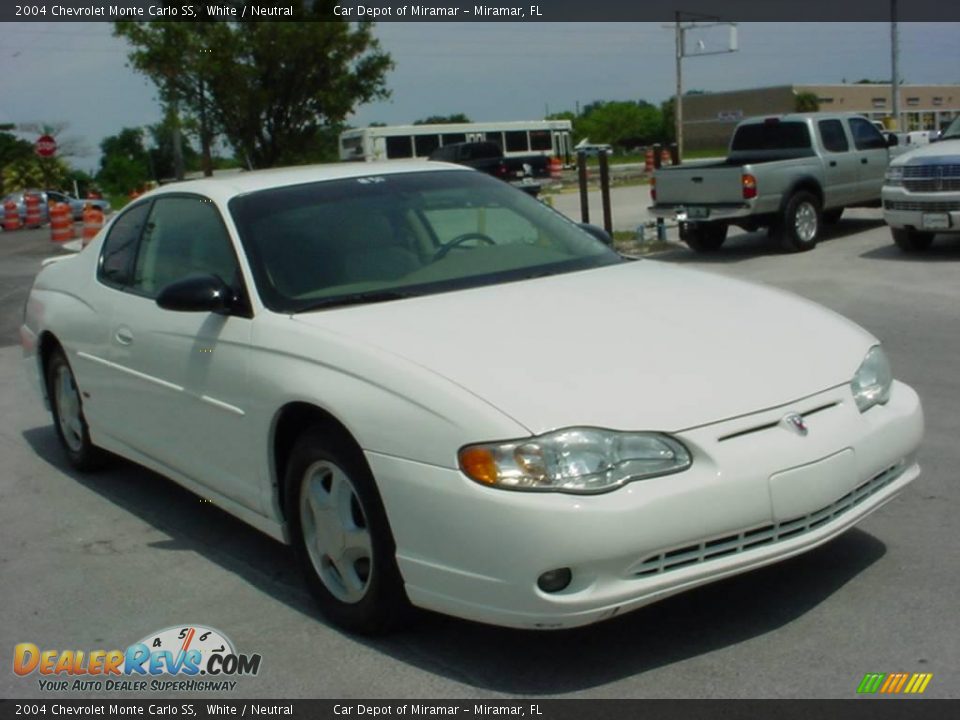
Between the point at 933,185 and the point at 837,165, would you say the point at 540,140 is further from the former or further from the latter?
the point at 933,185

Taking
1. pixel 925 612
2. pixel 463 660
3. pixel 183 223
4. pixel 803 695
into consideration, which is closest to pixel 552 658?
pixel 463 660

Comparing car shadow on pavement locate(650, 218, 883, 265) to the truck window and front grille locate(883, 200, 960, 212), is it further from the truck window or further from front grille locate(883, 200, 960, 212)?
front grille locate(883, 200, 960, 212)

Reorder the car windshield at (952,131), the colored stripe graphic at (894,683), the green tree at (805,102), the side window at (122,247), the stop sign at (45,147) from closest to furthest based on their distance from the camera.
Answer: the colored stripe graphic at (894,683)
the side window at (122,247)
the car windshield at (952,131)
the stop sign at (45,147)
the green tree at (805,102)

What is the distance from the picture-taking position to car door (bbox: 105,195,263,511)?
4.59 m

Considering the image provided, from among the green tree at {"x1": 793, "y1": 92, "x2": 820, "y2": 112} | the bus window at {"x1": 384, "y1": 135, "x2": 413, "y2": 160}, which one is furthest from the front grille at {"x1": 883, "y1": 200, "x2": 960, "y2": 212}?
the green tree at {"x1": 793, "y1": 92, "x2": 820, "y2": 112}

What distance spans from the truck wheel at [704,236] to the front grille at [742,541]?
1258 cm

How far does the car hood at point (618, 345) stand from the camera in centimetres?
361

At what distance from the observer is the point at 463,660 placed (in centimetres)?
388

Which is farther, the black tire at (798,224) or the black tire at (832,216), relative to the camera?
the black tire at (832,216)

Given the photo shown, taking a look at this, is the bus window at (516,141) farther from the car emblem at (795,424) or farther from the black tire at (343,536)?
the car emblem at (795,424)

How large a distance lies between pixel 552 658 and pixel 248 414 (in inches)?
56.7

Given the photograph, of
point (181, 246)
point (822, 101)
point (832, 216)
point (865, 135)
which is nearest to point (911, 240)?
point (865, 135)

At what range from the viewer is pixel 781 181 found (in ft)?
50.4
